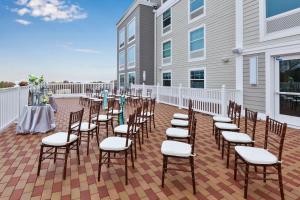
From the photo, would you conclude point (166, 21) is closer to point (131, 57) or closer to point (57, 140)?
point (131, 57)

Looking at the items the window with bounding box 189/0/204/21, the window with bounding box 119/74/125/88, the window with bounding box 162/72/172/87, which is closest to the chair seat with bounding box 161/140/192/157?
the window with bounding box 189/0/204/21

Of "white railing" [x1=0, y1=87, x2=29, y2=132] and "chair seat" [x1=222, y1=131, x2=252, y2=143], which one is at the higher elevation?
"white railing" [x1=0, y1=87, x2=29, y2=132]

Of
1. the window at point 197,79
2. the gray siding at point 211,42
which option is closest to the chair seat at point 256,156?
the gray siding at point 211,42

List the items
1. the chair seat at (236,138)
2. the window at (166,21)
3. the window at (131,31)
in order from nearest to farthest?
the chair seat at (236,138), the window at (166,21), the window at (131,31)

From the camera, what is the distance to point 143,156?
359 cm

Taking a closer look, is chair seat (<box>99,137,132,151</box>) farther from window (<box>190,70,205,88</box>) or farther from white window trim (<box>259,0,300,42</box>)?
window (<box>190,70,205,88</box>)

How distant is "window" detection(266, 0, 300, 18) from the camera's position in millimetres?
5698

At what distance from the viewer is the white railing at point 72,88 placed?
15.1m

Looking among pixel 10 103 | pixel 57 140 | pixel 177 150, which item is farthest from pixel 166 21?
pixel 177 150

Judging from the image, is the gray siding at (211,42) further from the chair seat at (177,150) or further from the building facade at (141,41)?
the chair seat at (177,150)

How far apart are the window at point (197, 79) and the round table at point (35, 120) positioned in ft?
25.2

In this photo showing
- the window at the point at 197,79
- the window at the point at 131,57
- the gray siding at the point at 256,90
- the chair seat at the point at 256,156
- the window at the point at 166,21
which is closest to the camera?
the chair seat at the point at 256,156

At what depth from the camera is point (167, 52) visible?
45.2ft

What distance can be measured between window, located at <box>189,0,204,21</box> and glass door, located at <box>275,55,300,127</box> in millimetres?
5494
